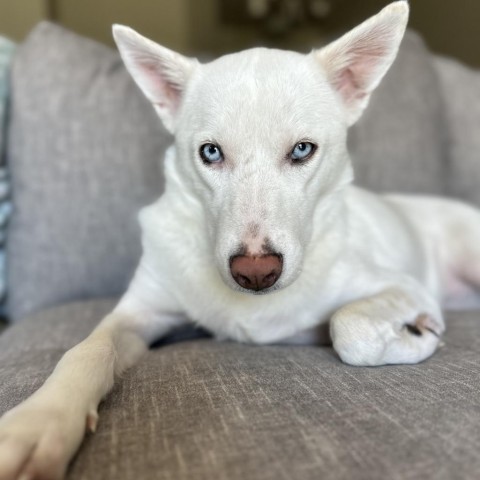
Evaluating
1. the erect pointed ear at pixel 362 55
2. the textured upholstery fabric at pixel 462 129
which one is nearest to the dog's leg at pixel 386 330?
the erect pointed ear at pixel 362 55

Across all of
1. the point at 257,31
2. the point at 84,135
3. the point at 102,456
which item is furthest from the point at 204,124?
the point at 257,31

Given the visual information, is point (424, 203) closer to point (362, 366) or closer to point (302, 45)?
point (362, 366)

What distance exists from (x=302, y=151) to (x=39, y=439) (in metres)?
0.73

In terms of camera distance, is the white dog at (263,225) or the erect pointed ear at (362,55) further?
the erect pointed ear at (362,55)

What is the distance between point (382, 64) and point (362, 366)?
0.66 meters

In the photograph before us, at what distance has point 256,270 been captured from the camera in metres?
1.01

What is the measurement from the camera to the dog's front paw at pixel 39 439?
693 millimetres

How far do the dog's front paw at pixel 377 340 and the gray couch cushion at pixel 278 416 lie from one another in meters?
0.02

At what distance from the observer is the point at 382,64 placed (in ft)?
4.21

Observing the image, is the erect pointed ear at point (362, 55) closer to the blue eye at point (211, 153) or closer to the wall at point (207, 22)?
the blue eye at point (211, 153)

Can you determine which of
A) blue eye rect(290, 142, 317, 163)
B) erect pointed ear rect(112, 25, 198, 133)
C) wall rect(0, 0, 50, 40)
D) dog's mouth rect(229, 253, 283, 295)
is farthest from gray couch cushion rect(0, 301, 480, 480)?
wall rect(0, 0, 50, 40)

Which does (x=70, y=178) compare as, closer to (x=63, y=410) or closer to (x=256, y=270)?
(x=256, y=270)

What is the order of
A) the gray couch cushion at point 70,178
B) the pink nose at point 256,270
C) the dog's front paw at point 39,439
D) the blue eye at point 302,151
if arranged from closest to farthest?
the dog's front paw at point 39,439, the pink nose at point 256,270, the blue eye at point 302,151, the gray couch cushion at point 70,178

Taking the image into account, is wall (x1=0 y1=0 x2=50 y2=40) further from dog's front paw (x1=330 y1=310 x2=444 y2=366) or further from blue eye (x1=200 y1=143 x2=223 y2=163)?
dog's front paw (x1=330 y1=310 x2=444 y2=366)
